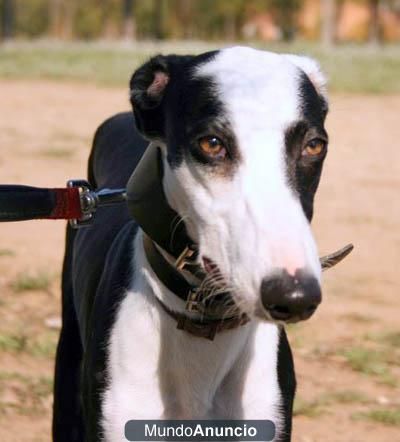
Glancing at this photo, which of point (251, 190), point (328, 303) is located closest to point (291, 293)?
point (251, 190)

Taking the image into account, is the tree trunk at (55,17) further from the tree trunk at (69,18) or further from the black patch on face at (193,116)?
the black patch on face at (193,116)

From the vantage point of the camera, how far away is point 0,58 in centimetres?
2316

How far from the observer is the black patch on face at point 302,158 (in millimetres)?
2518

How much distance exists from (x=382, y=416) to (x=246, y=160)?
242cm

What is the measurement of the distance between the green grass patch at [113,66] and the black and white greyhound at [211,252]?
1250 cm

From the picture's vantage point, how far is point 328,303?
246 inches

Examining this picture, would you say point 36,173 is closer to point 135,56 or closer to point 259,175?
point 259,175

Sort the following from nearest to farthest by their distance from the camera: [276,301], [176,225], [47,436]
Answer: [276,301] < [176,225] < [47,436]

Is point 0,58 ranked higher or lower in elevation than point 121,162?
lower

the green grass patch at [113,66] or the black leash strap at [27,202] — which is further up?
the black leash strap at [27,202]

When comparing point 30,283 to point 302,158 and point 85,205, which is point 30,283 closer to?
point 85,205

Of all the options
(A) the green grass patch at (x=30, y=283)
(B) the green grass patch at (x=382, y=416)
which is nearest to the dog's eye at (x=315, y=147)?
(B) the green grass patch at (x=382, y=416)

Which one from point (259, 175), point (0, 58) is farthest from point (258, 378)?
point (0, 58)

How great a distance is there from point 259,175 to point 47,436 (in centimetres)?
228
